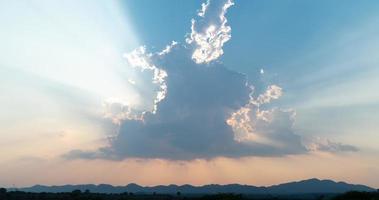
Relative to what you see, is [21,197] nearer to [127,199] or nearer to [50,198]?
[50,198]

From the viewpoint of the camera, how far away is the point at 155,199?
164 meters

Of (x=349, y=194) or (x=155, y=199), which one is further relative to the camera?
(x=155, y=199)

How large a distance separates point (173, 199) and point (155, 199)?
7122mm

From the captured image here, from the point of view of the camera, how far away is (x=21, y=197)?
161 metres

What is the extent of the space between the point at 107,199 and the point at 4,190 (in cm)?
5123

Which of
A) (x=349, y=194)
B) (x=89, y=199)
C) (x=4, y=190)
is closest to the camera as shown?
(x=349, y=194)

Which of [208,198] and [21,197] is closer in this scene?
[208,198]

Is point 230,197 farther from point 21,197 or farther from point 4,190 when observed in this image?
point 4,190

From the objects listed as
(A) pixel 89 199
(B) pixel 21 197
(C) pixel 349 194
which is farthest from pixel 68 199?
(C) pixel 349 194

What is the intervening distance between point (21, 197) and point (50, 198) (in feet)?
31.6

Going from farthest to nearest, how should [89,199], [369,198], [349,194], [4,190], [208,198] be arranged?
[4,190] → [89,199] → [208,198] → [349,194] → [369,198]

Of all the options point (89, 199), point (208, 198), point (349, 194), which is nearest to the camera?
point (349, 194)

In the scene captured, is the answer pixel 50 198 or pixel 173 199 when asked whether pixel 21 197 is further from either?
pixel 173 199

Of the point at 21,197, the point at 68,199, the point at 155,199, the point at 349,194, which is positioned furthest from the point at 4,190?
the point at 349,194
